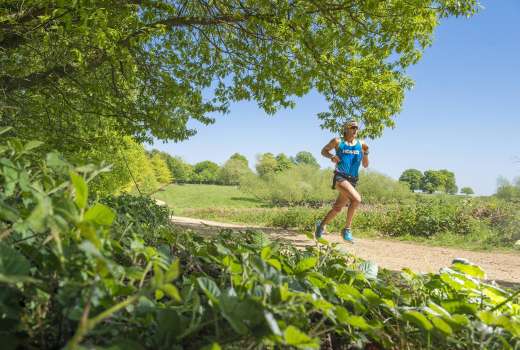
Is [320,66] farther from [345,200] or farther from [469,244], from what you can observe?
[469,244]

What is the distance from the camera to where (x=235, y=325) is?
50 centimetres

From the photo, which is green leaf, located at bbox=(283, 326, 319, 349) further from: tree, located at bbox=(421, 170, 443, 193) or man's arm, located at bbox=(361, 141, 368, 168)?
tree, located at bbox=(421, 170, 443, 193)

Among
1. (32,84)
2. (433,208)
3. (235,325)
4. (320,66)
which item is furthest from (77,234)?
(433,208)

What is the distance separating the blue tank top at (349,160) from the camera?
7277mm

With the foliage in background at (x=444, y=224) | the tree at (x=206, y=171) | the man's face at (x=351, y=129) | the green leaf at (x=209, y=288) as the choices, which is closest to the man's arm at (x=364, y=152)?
the man's face at (x=351, y=129)

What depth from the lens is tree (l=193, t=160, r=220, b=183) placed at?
7334cm

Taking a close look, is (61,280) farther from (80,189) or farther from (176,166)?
(176,166)

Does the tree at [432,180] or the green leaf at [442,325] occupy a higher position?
the tree at [432,180]

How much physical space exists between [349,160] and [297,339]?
7.00m

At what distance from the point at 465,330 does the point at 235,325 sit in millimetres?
498

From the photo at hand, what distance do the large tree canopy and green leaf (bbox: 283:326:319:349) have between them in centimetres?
484

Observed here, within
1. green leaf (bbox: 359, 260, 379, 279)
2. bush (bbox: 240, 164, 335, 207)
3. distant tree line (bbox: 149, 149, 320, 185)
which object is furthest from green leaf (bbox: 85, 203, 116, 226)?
distant tree line (bbox: 149, 149, 320, 185)

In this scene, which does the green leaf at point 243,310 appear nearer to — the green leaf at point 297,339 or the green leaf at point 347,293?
the green leaf at point 297,339

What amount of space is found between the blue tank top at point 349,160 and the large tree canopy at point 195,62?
37.4 inches
